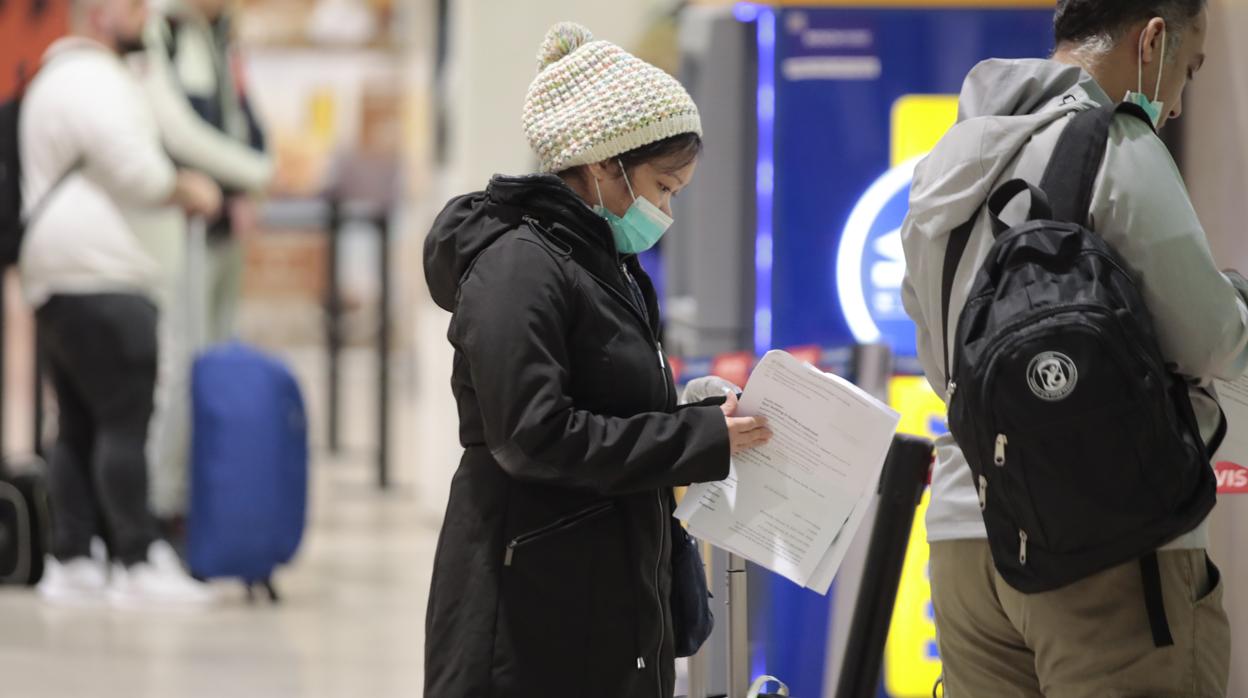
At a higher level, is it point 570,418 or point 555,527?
point 570,418

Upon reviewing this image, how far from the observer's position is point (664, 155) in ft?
6.56

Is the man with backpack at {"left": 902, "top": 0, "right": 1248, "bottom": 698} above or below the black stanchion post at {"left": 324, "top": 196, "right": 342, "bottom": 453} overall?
above

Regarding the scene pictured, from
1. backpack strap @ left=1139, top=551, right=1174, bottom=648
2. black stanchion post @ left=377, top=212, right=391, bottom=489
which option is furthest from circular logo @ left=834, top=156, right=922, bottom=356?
black stanchion post @ left=377, top=212, right=391, bottom=489

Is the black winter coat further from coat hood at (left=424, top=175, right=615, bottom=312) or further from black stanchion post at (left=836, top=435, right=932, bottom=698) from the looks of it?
black stanchion post at (left=836, top=435, right=932, bottom=698)

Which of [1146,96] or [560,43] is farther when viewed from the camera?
[560,43]

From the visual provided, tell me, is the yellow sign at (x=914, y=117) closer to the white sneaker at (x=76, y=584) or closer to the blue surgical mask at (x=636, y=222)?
the blue surgical mask at (x=636, y=222)

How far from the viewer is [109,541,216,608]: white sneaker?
5516mm

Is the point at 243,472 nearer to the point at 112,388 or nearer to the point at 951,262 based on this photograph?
the point at 112,388

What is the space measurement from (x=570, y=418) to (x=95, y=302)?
4.04m

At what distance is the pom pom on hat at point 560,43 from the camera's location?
2043 mm

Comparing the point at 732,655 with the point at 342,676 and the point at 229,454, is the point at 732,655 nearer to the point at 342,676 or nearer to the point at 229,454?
the point at 342,676

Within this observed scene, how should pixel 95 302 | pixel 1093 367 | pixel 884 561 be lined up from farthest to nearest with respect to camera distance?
pixel 95 302 < pixel 884 561 < pixel 1093 367

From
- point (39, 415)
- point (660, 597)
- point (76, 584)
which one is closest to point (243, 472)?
point (76, 584)

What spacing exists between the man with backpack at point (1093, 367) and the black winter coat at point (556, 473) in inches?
13.7
